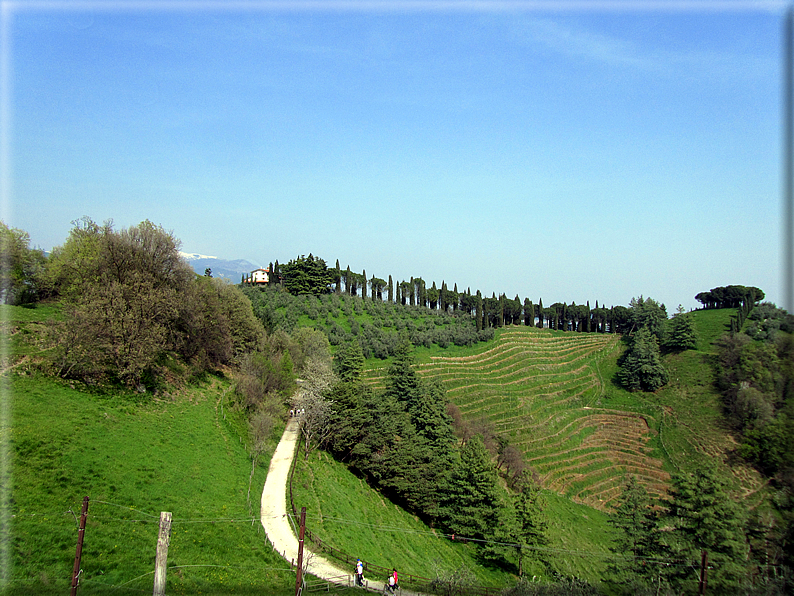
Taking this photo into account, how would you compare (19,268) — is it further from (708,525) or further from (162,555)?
(708,525)

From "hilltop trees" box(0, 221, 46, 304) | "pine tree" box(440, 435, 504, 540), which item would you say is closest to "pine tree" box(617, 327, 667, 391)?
"pine tree" box(440, 435, 504, 540)

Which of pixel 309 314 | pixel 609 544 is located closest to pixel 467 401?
pixel 609 544

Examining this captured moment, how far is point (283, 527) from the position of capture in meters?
23.4

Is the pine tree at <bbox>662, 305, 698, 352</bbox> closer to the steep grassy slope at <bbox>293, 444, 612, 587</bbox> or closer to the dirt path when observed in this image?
the steep grassy slope at <bbox>293, 444, 612, 587</bbox>

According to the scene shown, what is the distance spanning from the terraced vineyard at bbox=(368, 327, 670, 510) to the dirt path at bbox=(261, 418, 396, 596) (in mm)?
30053

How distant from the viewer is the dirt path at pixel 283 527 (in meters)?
20.3

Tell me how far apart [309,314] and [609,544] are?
58.8 metres

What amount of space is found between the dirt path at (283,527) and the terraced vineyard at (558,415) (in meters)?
30.1

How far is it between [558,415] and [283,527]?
49451 millimetres

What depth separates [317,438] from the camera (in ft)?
128

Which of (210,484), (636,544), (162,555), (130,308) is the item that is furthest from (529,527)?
(130,308)

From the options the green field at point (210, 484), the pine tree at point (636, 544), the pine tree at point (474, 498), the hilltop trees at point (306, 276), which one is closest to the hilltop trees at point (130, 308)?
the green field at point (210, 484)

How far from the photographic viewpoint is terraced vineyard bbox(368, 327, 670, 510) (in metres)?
51.3

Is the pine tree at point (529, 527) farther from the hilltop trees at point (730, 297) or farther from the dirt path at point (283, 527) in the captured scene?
the hilltop trees at point (730, 297)
